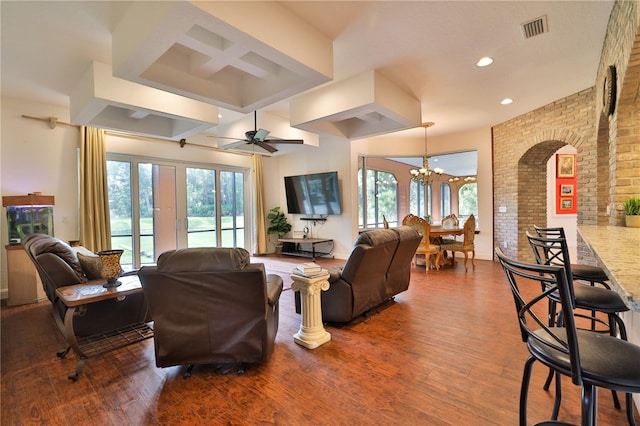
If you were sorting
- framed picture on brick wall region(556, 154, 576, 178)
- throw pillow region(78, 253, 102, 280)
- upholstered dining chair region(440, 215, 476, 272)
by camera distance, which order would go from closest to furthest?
throw pillow region(78, 253, 102, 280)
upholstered dining chair region(440, 215, 476, 272)
framed picture on brick wall region(556, 154, 576, 178)

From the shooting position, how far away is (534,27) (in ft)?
9.59

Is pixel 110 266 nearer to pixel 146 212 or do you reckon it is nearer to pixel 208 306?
pixel 208 306

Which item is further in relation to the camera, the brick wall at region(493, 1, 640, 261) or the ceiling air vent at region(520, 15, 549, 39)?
the ceiling air vent at region(520, 15, 549, 39)

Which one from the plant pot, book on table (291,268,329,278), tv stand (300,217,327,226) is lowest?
book on table (291,268,329,278)

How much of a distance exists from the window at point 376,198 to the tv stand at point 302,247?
4.08 feet

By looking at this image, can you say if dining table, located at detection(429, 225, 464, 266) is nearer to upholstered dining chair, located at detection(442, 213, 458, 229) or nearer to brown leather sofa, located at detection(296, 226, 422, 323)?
upholstered dining chair, located at detection(442, 213, 458, 229)

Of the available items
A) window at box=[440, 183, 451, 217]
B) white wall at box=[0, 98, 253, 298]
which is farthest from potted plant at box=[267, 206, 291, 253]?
window at box=[440, 183, 451, 217]

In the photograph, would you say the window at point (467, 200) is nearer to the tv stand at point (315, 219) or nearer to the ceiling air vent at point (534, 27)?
the tv stand at point (315, 219)

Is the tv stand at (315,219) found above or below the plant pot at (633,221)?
below

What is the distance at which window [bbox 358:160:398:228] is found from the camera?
7.84m

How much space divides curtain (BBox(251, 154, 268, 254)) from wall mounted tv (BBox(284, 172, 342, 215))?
0.70 m

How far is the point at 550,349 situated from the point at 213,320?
1999 mm

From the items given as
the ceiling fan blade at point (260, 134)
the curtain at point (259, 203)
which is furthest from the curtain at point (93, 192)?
the curtain at point (259, 203)

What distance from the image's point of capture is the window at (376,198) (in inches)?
309
